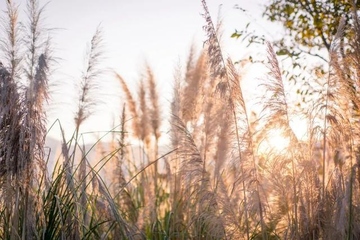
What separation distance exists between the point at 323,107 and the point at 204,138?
2.70 m

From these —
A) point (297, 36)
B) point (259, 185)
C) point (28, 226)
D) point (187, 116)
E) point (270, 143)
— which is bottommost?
point (28, 226)

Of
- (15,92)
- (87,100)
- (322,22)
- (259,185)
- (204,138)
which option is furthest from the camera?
(322,22)

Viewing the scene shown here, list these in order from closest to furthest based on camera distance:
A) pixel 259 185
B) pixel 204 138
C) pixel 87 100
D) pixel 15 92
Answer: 1. pixel 15 92
2. pixel 259 185
3. pixel 87 100
4. pixel 204 138

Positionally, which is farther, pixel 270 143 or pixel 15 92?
pixel 270 143

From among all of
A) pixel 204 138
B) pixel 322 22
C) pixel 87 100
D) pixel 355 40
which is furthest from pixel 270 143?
pixel 322 22

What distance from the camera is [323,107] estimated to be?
4945 millimetres

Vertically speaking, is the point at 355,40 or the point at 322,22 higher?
the point at 322,22

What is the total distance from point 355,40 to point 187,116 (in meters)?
3.90

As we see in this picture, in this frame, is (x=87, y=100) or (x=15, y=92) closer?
(x=15, y=92)

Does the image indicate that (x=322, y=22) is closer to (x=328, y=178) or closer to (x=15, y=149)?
(x=328, y=178)

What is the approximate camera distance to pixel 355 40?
13.3 ft

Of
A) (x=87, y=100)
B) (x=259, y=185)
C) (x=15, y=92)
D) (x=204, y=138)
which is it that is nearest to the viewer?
(x=15, y=92)

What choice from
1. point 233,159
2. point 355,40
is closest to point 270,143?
point 233,159

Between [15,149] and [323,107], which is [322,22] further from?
[15,149]
